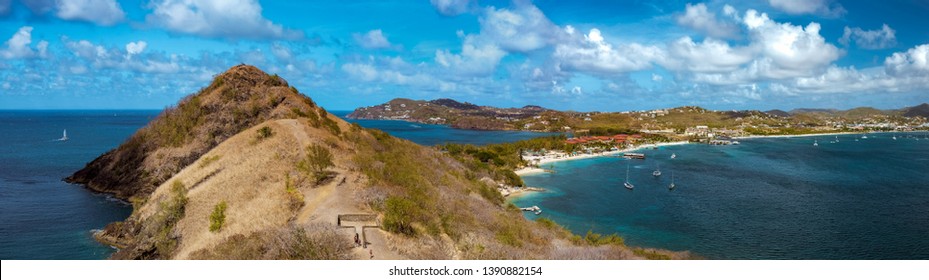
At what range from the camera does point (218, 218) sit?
103 feet

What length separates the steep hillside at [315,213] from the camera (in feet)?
74.6

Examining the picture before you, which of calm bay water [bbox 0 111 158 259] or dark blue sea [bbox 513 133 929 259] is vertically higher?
calm bay water [bbox 0 111 158 259]

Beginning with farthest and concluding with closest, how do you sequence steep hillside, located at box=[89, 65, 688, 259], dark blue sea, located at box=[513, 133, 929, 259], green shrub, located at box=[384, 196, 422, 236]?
dark blue sea, located at box=[513, 133, 929, 259], green shrub, located at box=[384, 196, 422, 236], steep hillside, located at box=[89, 65, 688, 259]

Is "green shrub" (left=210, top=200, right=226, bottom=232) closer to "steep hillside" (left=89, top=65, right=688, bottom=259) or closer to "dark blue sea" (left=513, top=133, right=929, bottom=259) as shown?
"steep hillside" (left=89, top=65, right=688, bottom=259)

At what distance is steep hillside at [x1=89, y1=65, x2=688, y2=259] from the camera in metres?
22.8

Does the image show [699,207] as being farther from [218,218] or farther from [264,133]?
[218,218]

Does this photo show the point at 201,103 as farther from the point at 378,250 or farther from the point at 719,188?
the point at 719,188

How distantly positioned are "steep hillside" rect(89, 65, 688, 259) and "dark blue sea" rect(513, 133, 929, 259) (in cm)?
884

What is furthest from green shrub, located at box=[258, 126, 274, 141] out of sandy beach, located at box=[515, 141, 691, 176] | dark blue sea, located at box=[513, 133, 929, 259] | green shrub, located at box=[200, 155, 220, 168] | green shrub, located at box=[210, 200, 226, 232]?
sandy beach, located at box=[515, 141, 691, 176]

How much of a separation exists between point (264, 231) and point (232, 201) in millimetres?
10647

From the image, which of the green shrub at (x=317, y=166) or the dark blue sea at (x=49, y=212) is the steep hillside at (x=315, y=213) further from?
the dark blue sea at (x=49, y=212)

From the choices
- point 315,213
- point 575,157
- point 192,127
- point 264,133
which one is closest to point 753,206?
point 315,213

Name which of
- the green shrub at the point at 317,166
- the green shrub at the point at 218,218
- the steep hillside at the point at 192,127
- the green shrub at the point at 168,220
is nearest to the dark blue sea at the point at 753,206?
the green shrub at the point at 317,166

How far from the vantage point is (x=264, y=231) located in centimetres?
2484
